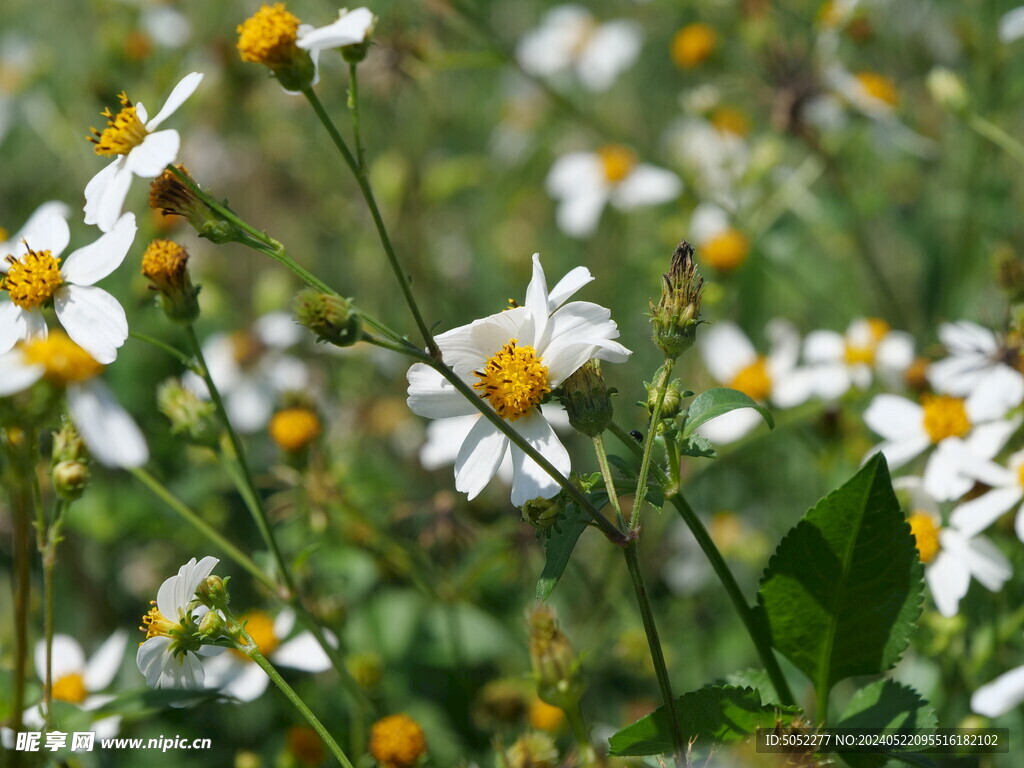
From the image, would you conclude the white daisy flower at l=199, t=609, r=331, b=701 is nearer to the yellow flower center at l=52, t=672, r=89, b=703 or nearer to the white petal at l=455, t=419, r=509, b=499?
the yellow flower center at l=52, t=672, r=89, b=703

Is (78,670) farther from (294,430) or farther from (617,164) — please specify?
(617,164)

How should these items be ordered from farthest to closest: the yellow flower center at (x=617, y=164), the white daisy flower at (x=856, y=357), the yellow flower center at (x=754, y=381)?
the yellow flower center at (x=617, y=164) < the yellow flower center at (x=754, y=381) < the white daisy flower at (x=856, y=357)

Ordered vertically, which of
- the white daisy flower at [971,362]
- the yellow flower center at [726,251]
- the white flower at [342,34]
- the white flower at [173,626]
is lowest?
the white flower at [173,626]

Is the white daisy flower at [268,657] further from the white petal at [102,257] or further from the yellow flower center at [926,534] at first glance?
the yellow flower center at [926,534]

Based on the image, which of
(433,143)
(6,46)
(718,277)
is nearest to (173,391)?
(718,277)

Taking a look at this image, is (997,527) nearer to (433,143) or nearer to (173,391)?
(173,391)

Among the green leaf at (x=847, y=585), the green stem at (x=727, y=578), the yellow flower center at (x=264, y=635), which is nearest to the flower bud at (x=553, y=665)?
the green stem at (x=727, y=578)

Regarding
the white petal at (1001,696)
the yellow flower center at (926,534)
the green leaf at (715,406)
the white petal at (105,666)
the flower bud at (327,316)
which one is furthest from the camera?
the white petal at (105,666)
